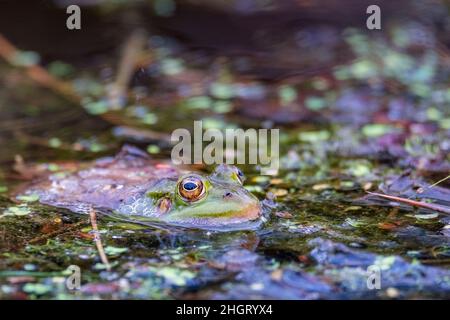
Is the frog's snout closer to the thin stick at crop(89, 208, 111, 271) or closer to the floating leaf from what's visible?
the floating leaf

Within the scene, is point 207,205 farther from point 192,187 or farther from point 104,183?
point 104,183

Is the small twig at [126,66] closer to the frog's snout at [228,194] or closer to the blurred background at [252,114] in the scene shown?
the blurred background at [252,114]

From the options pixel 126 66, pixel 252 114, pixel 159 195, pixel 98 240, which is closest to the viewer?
pixel 98 240

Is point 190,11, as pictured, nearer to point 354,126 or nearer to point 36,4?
point 36,4

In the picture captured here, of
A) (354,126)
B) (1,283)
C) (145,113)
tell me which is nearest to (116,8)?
(145,113)

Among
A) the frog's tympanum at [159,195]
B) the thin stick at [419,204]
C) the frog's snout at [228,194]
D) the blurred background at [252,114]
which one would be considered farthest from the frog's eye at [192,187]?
the thin stick at [419,204]

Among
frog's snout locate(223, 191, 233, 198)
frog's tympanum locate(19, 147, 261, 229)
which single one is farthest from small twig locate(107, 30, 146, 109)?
frog's snout locate(223, 191, 233, 198)

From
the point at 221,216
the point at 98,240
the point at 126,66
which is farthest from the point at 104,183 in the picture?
the point at 126,66
